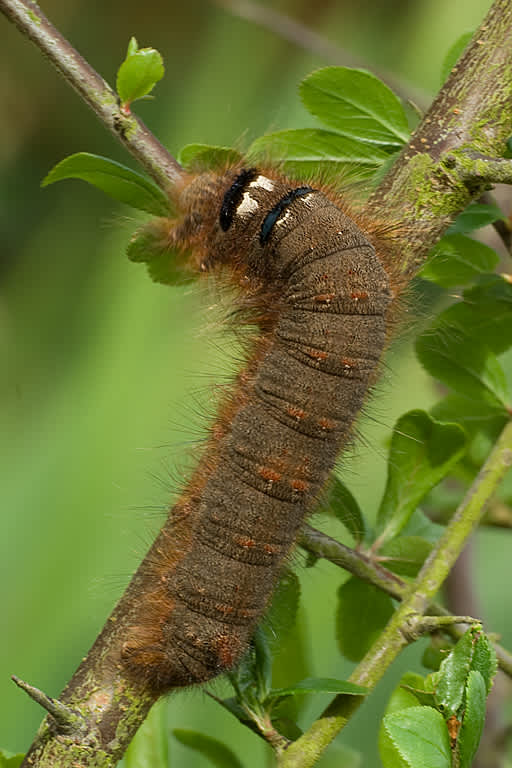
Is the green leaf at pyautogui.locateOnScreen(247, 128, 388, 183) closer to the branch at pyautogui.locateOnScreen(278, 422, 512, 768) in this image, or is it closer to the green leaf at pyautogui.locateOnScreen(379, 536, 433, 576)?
the branch at pyautogui.locateOnScreen(278, 422, 512, 768)

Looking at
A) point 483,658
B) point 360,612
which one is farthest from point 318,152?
point 483,658

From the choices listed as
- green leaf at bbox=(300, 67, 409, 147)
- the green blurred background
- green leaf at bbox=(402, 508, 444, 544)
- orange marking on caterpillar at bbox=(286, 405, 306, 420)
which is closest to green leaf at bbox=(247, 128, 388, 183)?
green leaf at bbox=(300, 67, 409, 147)

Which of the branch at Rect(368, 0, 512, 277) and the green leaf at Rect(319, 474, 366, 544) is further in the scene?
the green leaf at Rect(319, 474, 366, 544)

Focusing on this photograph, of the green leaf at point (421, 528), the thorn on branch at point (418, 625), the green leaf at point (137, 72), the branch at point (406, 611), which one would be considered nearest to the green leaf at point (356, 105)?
the green leaf at point (137, 72)

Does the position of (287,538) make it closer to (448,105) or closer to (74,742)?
(74,742)

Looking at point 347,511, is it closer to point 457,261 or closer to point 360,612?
point 360,612

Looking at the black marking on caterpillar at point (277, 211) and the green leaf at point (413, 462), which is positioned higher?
the black marking on caterpillar at point (277, 211)

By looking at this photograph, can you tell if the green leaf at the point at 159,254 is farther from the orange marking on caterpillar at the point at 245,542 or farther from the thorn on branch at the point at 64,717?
the thorn on branch at the point at 64,717
